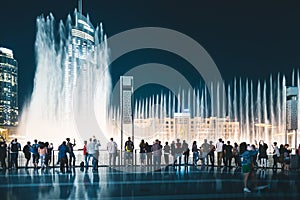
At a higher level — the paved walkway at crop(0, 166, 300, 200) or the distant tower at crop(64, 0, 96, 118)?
the distant tower at crop(64, 0, 96, 118)

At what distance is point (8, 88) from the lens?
107688 mm

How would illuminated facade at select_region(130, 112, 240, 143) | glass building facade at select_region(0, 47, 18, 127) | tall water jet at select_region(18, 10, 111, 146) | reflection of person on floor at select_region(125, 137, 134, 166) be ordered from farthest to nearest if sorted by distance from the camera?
1. glass building facade at select_region(0, 47, 18, 127)
2. illuminated facade at select_region(130, 112, 240, 143)
3. tall water jet at select_region(18, 10, 111, 146)
4. reflection of person on floor at select_region(125, 137, 134, 166)

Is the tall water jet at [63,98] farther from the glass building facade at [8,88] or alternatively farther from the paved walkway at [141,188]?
the glass building facade at [8,88]

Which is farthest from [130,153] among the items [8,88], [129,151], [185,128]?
[8,88]

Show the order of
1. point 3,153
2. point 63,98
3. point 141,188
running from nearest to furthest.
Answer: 1. point 141,188
2. point 3,153
3. point 63,98

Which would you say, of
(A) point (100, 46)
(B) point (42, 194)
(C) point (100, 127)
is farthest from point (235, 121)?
(B) point (42, 194)

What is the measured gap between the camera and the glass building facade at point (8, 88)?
102 meters

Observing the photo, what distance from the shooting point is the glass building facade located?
336 feet

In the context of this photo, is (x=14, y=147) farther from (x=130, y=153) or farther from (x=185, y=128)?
(x=185, y=128)

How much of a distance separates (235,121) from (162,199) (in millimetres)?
55462

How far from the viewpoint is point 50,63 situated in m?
40.6

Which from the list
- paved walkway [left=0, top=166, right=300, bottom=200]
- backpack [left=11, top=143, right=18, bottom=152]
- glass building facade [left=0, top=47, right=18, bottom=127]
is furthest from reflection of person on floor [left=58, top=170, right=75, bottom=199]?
glass building facade [left=0, top=47, right=18, bottom=127]

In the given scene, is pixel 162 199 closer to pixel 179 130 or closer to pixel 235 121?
pixel 235 121

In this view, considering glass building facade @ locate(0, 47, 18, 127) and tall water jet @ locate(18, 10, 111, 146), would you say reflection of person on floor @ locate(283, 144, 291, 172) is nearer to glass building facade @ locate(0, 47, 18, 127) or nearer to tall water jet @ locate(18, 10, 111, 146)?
tall water jet @ locate(18, 10, 111, 146)
